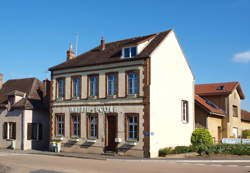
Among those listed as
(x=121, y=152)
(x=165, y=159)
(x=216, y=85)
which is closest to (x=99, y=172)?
(x=165, y=159)

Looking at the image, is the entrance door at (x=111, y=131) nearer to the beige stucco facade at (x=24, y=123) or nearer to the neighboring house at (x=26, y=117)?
the neighboring house at (x=26, y=117)

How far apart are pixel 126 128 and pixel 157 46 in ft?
20.8

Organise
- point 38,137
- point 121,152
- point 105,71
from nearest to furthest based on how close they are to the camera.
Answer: point 121,152 → point 105,71 → point 38,137

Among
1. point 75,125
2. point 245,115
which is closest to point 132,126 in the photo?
point 75,125

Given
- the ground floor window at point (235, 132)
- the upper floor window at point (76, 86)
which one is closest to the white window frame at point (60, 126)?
the upper floor window at point (76, 86)

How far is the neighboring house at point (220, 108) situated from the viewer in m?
33.0

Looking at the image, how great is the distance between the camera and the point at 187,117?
29.6 metres

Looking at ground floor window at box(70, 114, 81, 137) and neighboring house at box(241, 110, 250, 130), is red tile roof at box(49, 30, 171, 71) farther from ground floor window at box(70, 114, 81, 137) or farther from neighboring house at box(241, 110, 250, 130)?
neighboring house at box(241, 110, 250, 130)

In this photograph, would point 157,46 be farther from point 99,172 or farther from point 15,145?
point 15,145

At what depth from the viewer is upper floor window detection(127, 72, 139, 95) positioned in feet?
82.5

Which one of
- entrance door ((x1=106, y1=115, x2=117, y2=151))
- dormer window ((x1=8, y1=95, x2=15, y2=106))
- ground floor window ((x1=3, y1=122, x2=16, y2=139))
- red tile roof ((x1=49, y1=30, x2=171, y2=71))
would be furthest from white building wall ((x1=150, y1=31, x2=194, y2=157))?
dormer window ((x1=8, y1=95, x2=15, y2=106))

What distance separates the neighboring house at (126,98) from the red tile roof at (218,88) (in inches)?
318

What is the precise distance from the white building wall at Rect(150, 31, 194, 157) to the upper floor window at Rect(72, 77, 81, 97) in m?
6.78

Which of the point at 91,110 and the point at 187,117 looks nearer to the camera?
the point at 91,110
